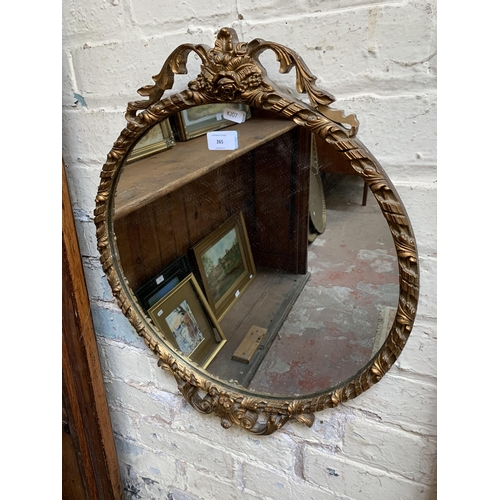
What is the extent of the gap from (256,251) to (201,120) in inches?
9.1

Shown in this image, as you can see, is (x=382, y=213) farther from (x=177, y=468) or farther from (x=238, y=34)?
(x=177, y=468)

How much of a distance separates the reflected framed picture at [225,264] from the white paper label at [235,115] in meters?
0.16

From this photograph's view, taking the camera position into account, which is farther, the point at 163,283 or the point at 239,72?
the point at 163,283

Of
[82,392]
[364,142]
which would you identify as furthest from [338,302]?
[82,392]

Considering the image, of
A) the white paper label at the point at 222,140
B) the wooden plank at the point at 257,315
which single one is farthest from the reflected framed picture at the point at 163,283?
the white paper label at the point at 222,140

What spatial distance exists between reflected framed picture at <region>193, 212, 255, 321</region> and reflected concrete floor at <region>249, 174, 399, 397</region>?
11 centimetres

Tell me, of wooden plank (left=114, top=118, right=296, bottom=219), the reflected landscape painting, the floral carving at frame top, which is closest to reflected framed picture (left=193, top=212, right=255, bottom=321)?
the reflected landscape painting

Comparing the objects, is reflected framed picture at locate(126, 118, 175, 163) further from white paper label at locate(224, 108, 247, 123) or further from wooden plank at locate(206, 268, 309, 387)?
wooden plank at locate(206, 268, 309, 387)

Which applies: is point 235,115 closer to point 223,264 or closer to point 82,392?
point 223,264

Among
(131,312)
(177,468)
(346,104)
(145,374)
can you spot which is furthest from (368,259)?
(177,468)

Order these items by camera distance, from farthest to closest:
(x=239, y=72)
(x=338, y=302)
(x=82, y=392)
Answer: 1. (x=82, y=392)
2. (x=338, y=302)
3. (x=239, y=72)

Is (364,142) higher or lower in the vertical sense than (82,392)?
higher

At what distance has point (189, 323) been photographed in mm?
791

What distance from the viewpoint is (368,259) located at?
0.60 m
